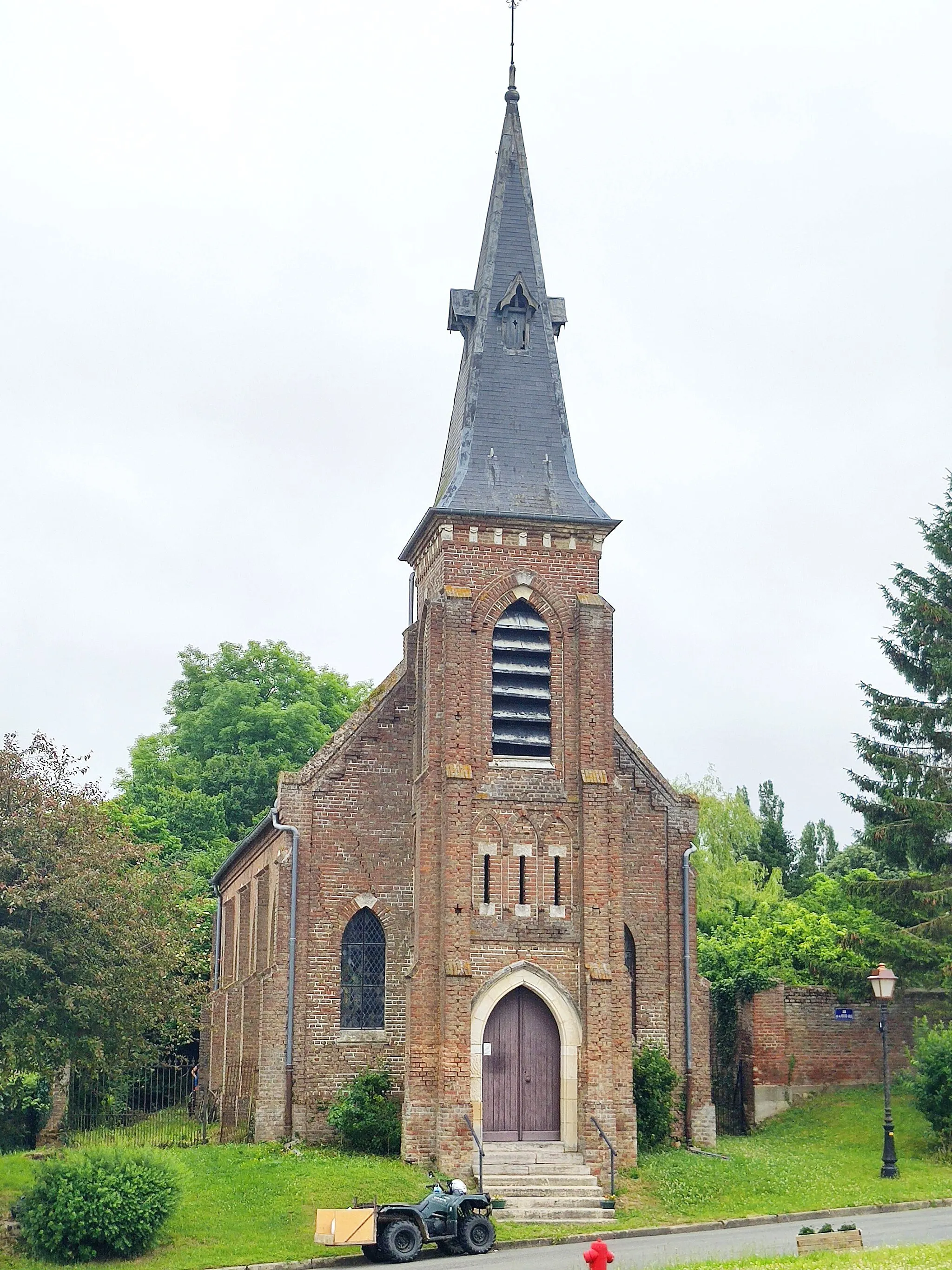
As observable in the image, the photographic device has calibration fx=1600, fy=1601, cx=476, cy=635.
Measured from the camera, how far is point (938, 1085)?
3136 cm

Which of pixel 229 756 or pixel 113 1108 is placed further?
pixel 229 756

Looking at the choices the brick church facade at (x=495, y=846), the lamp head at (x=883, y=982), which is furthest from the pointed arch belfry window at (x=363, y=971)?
the lamp head at (x=883, y=982)

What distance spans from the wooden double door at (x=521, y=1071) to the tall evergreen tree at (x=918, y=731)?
35.2 ft

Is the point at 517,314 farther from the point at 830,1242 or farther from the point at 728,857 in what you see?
the point at 728,857

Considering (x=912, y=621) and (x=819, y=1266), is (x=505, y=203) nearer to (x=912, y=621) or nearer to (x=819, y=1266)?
(x=912, y=621)

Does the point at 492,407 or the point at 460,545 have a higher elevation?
the point at 492,407

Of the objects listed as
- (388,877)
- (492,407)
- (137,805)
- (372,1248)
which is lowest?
(372,1248)

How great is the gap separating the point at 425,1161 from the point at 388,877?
20.5 ft

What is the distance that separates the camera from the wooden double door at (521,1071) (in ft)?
98.9

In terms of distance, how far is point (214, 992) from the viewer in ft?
141

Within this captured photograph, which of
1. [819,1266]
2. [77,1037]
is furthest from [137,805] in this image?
[819,1266]

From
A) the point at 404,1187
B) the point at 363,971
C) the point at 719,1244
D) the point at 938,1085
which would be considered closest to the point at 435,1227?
the point at 404,1187

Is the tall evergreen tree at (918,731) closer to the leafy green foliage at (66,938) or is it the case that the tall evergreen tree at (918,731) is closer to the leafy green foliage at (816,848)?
the leafy green foliage at (66,938)

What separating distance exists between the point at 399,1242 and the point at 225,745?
3892 centimetres
